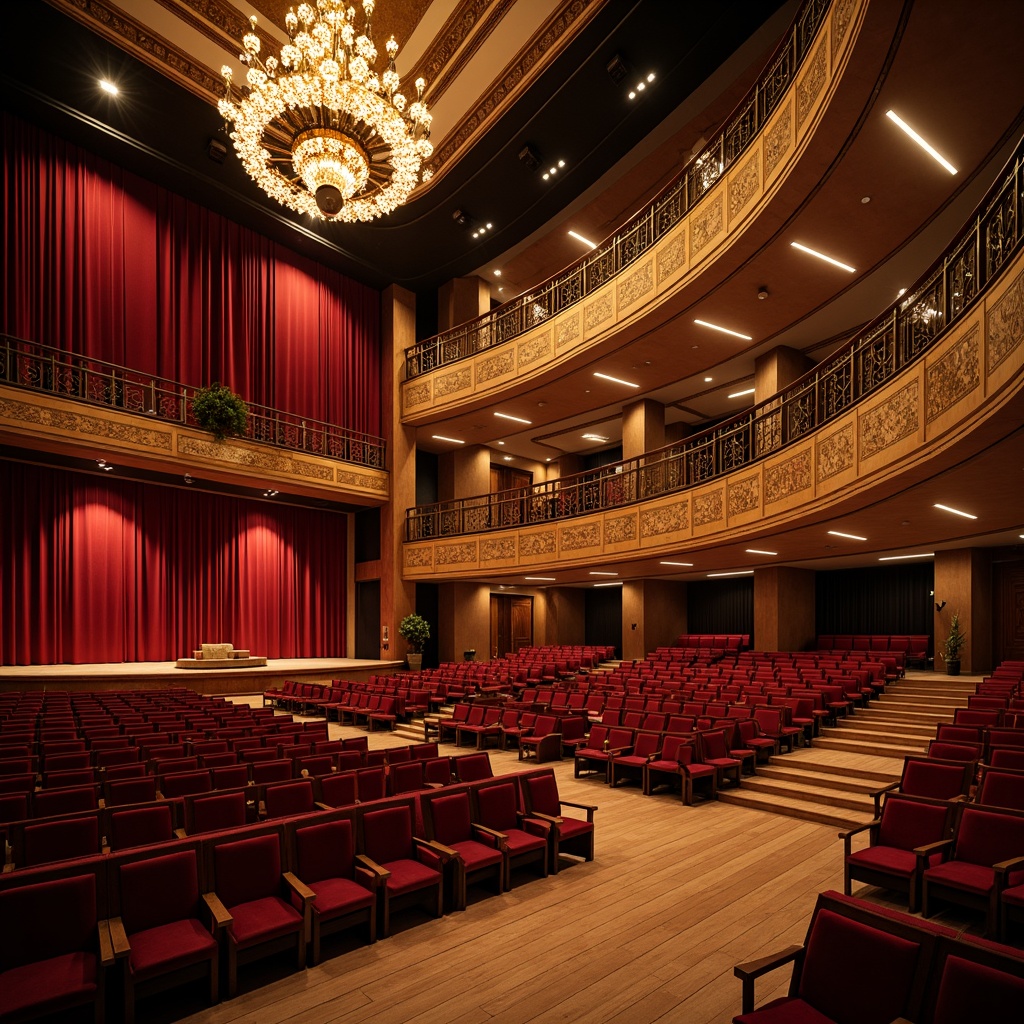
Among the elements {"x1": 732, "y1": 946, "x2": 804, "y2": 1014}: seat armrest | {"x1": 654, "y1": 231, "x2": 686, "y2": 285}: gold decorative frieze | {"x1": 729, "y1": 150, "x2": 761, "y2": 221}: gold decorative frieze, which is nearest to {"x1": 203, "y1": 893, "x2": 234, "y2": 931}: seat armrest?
{"x1": 732, "y1": 946, "x2": 804, "y2": 1014}: seat armrest

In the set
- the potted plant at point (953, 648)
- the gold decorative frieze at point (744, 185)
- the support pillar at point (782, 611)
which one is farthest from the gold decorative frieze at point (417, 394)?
the potted plant at point (953, 648)

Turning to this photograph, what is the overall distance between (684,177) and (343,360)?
994 cm

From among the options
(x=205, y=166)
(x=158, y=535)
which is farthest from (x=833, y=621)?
(x=205, y=166)

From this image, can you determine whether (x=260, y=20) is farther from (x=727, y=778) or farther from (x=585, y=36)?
(x=727, y=778)

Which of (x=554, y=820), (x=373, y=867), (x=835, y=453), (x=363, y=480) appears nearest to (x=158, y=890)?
(x=373, y=867)

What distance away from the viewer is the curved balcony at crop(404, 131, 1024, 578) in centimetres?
530

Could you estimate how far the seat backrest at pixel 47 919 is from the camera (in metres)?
2.95

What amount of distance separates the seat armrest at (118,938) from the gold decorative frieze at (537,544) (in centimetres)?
1191

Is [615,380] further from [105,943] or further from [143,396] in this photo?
[105,943]

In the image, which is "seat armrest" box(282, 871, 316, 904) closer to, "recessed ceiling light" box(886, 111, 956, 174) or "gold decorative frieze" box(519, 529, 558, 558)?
"recessed ceiling light" box(886, 111, 956, 174)

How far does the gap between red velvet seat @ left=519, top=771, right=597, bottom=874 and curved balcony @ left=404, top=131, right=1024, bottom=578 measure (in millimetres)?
4309

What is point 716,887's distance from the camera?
4.61 m

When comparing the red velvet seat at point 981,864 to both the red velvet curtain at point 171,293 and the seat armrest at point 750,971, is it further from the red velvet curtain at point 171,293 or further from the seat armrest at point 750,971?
the red velvet curtain at point 171,293

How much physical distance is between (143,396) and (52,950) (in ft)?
43.4
